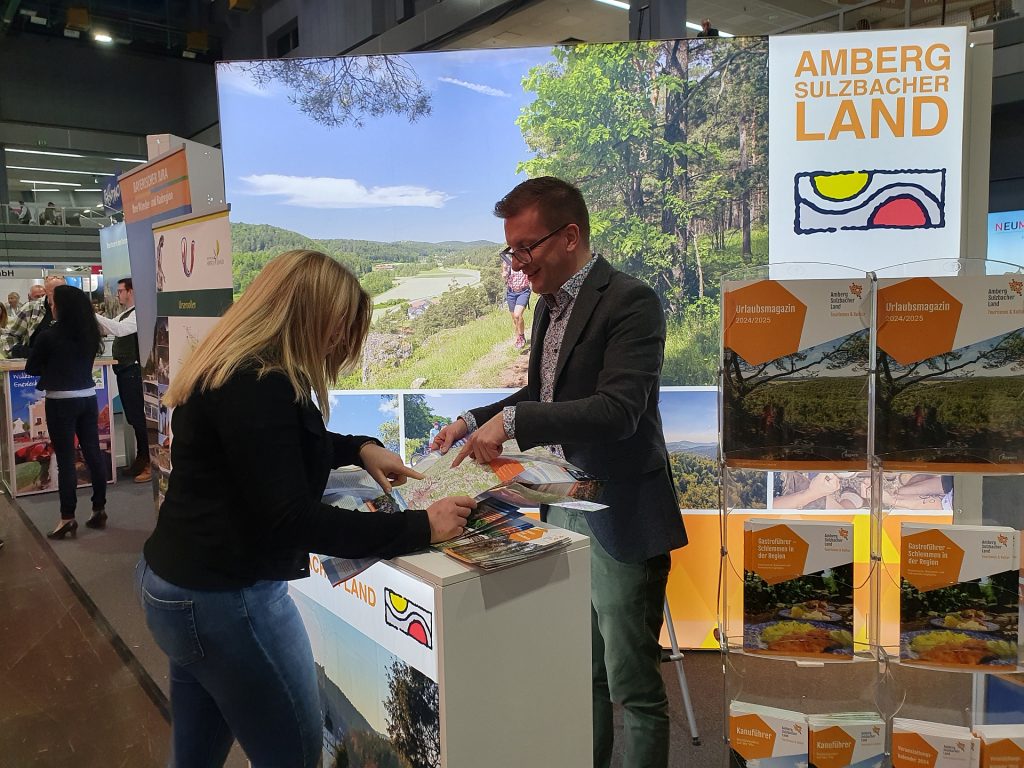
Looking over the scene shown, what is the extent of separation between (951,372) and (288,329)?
133 centimetres

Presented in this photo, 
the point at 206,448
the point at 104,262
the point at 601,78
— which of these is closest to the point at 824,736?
the point at 206,448

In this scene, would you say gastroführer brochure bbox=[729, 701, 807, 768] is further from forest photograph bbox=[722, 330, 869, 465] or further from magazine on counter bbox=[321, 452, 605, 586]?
magazine on counter bbox=[321, 452, 605, 586]

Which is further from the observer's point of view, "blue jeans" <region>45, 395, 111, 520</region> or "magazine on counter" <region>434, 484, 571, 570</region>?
"blue jeans" <region>45, 395, 111, 520</region>

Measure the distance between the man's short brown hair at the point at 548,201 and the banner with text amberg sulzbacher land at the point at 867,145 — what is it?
4.50 ft

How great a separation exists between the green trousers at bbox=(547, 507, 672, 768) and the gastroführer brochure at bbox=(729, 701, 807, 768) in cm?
17

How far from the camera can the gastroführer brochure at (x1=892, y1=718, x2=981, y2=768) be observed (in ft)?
5.56

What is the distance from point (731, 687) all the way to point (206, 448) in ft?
4.38

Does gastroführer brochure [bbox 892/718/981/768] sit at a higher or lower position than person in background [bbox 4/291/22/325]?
lower

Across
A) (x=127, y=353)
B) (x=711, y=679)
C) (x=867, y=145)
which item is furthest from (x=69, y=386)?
(x=867, y=145)

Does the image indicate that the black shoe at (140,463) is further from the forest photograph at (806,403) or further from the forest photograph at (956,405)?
the forest photograph at (956,405)

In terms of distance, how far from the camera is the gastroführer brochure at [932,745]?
170 centimetres

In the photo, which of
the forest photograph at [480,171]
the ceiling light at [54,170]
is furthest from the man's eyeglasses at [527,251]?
the ceiling light at [54,170]

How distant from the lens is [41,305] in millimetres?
7262

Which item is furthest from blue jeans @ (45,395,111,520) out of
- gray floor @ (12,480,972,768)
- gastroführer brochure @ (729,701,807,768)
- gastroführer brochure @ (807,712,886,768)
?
gastroführer brochure @ (807,712,886,768)
